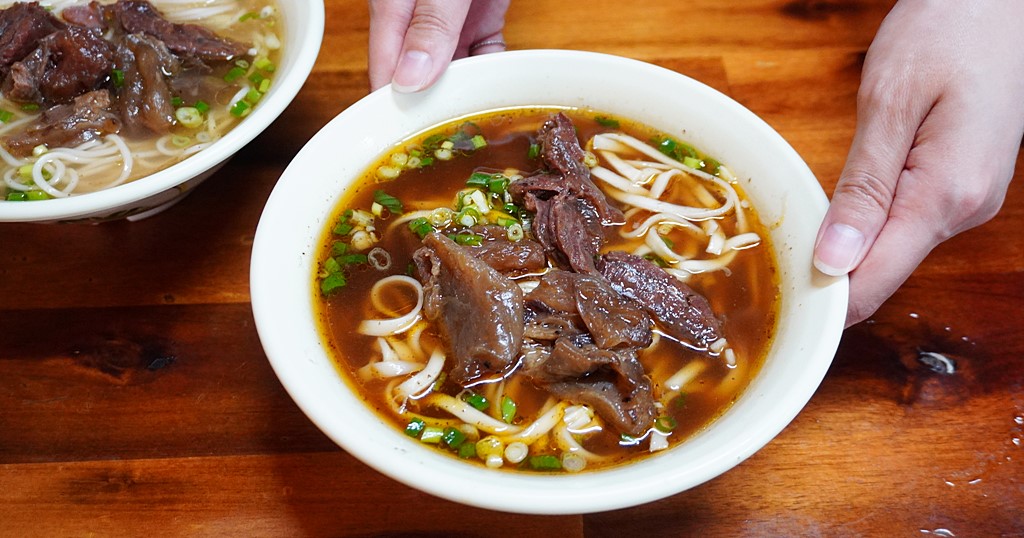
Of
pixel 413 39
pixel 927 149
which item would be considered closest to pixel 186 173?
pixel 413 39

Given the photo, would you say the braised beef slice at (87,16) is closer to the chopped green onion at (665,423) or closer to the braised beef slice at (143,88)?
the braised beef slice at (143,88)

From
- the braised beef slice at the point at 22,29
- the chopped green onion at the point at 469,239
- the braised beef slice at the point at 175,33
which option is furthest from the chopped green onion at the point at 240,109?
the chopped green onion at the point at 469,239

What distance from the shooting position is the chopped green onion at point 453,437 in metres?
2.09

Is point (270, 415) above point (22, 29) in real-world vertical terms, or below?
below

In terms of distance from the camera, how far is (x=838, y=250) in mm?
2166

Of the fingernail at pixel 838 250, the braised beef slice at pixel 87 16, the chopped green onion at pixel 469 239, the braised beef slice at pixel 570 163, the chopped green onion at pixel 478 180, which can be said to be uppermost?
the fingernail at pixel 838 250

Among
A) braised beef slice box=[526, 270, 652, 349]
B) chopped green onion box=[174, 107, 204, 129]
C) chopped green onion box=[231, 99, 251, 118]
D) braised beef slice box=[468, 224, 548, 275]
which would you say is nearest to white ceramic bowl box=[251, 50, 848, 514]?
braised beef slice box=[526, 270, 652, 349]

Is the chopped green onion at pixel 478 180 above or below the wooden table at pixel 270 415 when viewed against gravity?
above

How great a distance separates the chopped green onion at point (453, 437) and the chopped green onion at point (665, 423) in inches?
22.8

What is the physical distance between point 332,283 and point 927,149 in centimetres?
206

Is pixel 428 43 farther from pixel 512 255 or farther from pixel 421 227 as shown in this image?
pixel 512 255

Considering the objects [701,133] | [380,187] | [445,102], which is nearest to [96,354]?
[380,187]

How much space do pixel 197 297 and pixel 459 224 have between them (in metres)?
1.10

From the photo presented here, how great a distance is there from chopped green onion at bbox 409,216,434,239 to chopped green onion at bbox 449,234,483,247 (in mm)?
108
